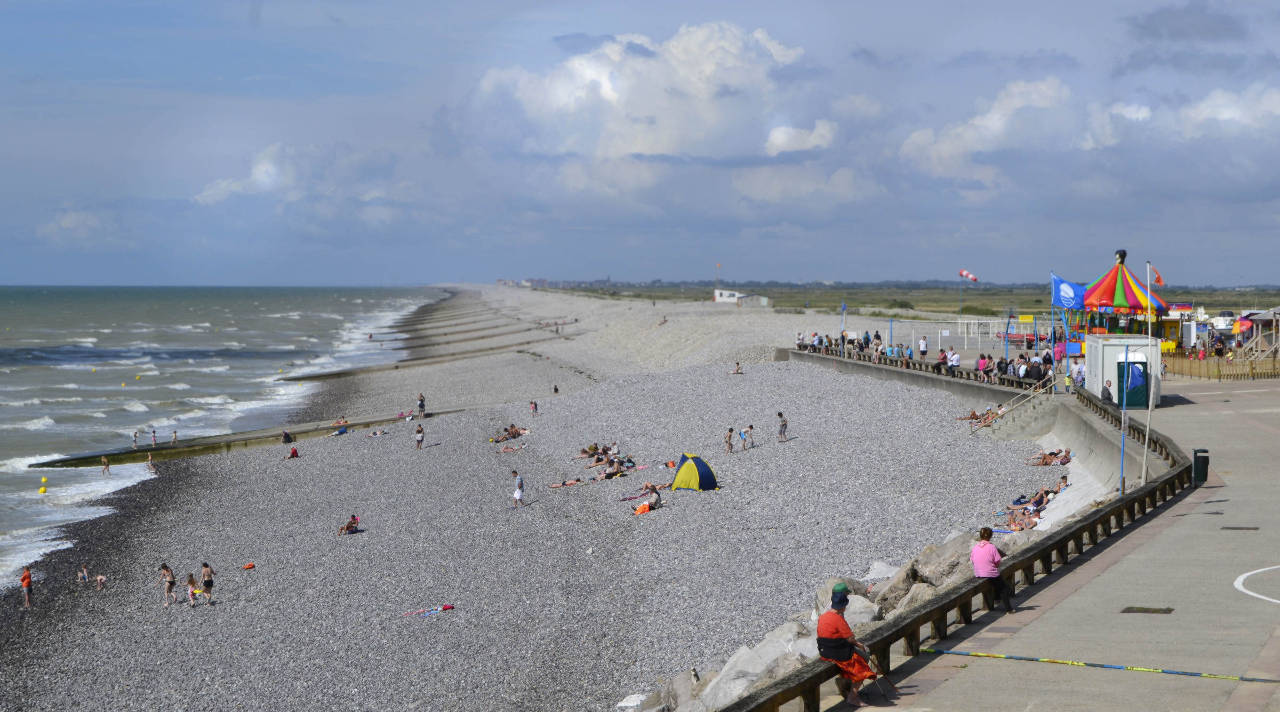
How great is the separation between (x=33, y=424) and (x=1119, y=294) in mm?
45124

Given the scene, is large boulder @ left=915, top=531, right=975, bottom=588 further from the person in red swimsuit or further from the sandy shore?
the person in red swimsuit

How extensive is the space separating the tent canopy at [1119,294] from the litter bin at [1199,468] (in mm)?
19661

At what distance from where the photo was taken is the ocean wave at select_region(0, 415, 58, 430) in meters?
45.5

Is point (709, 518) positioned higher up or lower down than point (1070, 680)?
lower down

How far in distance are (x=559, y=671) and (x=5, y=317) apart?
166 meters

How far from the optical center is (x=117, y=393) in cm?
5859

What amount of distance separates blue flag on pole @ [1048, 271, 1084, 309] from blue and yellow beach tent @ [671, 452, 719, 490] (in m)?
18.0

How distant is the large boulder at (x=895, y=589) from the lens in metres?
14.0

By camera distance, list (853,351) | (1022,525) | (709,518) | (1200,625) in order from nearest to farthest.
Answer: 1. (1200,625)
2. (1022,525)
3. (709,518)
4. (853,351)

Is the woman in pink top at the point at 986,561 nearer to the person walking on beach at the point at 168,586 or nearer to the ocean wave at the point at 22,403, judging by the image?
the person walking on beach at the point at 168,586

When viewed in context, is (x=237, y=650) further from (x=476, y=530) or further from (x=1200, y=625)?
(x=1200, y=625)

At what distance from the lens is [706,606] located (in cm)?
1833

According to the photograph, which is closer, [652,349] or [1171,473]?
[1171,473]

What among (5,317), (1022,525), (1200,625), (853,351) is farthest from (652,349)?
(5,317)
